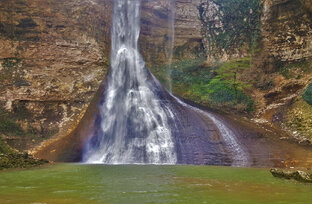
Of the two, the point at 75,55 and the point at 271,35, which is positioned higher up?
the point at 271,35

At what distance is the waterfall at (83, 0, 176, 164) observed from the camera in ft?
56.7

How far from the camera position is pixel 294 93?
838 inches

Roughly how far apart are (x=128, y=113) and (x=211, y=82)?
8757mm

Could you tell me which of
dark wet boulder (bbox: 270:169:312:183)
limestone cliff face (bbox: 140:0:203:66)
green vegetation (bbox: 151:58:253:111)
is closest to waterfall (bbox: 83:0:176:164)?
limestone cliff face (bbox: 140:0:203:66)

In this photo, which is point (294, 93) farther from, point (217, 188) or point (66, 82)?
point (66, 82)

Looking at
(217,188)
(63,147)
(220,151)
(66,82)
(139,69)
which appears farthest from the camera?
(139,69)

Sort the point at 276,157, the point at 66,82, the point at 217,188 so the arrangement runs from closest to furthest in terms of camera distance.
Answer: the point at 217,188 < the point at 276,157 < the point at 66,82

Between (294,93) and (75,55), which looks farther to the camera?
(75,55)

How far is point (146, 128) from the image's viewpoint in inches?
752

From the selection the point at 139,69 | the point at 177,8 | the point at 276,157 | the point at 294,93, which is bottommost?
the point at 276,157

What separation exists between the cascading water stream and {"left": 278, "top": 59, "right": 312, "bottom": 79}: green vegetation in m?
7.53

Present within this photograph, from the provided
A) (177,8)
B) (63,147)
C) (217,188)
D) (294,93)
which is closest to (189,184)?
(217,188)

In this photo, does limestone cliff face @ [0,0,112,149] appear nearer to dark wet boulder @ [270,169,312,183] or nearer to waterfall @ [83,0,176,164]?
waterfall @ [83,0,176,164]

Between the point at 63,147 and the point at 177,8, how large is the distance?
20307 mm
